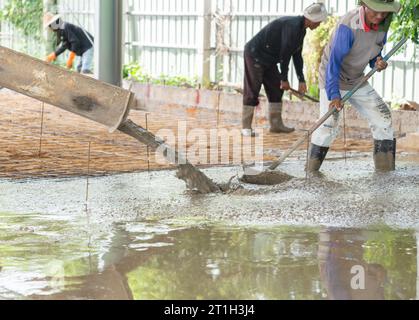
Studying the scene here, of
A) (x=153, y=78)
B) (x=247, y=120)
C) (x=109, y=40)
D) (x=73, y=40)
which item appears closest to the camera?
(x=247, y=120)

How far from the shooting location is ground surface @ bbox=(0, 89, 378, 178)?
9508mm

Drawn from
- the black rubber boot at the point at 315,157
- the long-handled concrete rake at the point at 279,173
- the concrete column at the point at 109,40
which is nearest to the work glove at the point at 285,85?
the black rubber boot at the point at 315,157

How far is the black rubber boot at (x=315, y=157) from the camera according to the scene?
9.35 meters

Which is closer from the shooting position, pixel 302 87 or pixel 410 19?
pixel 410 19

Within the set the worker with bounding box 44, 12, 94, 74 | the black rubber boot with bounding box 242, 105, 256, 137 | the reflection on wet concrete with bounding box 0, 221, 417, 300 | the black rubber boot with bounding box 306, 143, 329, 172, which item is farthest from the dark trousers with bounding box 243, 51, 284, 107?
the worker with bounding box 44, 12, 94, 74

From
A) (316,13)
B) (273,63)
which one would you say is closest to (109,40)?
(273,63)

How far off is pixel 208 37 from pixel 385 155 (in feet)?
30.0

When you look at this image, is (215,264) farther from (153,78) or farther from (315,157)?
(153,78)

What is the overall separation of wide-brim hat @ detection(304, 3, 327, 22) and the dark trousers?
116 centimetres

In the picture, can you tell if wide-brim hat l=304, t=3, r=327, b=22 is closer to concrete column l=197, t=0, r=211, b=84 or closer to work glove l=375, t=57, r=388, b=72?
work glove l=375, t=57, r=388, b=72

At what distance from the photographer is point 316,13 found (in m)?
11.4

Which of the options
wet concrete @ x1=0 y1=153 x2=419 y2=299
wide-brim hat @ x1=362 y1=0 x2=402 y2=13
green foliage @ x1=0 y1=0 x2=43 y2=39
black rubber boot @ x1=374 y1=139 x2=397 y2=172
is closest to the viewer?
wet concrete @ x1=0 y1=153 x2=419 y2=299

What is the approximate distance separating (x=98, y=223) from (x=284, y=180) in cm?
240

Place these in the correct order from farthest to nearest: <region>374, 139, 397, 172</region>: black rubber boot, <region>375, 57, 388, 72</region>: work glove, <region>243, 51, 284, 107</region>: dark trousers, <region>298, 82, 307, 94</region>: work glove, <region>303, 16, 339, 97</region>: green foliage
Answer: <region>303, 16, 339, 97</region>: green foliage → <region>243, 51, 284, 107</region>: dark trousers → <region>298, 82, 307, 94</region>: work glove → <region>374, 139, 397, 172</region>: black rubber boot → <region>375, 57, 388, 72</region>: work glove
